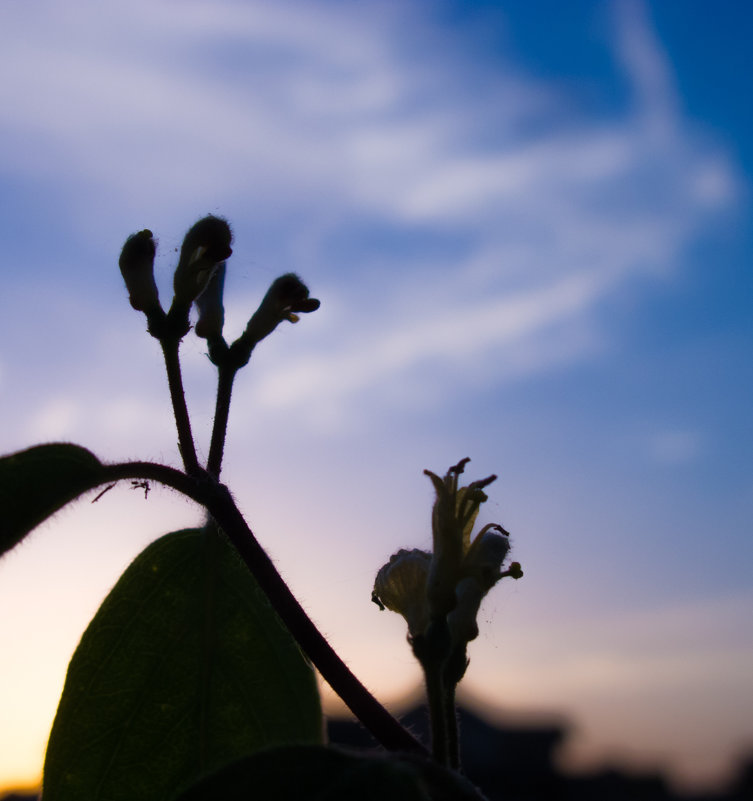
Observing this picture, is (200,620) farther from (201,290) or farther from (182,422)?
(201,290)

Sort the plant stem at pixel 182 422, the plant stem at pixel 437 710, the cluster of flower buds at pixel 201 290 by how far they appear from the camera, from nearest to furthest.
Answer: the plant stem at pixel 437 710 → the plant stem at pixel 182 422 → the cluster of flower buds at pixel 201 290

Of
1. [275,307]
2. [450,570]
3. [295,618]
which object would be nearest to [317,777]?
[295,618]

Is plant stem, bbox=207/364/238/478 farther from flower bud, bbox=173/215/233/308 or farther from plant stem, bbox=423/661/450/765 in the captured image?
plant stem, bbox=423/661/450/765

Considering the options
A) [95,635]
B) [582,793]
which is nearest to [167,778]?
[95,635]

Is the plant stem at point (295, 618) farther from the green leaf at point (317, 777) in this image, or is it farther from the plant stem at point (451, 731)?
the green leaf at point (317, 777)

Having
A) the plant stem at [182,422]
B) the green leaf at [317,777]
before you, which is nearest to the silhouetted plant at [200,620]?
the plant stem at [182,422]

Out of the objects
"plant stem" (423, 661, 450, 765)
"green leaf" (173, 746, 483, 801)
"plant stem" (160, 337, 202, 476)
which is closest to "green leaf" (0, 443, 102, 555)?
"plant stem" (160, 337, 202, 476)
